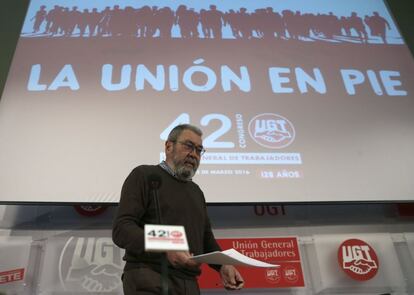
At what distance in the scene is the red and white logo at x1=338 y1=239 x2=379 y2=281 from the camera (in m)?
2.22

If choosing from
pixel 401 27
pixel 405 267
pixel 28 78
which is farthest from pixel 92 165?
pixel 401 27

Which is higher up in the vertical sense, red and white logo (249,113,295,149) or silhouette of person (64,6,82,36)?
silhouette of person (64,6,82,36)

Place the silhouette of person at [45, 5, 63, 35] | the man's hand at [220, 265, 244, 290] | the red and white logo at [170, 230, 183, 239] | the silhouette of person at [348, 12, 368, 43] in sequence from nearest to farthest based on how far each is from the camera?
the red and white logo at [170, 230, 183, 239] → the man's hand at [220, 265, 244, 290] → the silhouette of person at [45, 5, 63, 35] → the silhouette of person at [348, 12, 368, 43]

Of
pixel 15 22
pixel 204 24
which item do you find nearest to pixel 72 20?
pixel 15 22

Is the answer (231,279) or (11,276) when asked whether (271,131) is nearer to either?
(231,279)

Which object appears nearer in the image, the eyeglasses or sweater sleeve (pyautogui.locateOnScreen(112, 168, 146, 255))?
sweater sleeve (pyautogui.locateOnScreen(112, 168, 146, 255))

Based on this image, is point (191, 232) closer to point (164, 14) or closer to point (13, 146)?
point (13, 146)

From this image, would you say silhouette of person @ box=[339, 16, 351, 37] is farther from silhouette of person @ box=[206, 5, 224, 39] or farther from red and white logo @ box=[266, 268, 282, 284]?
red and white logo @ box=[266, 268, 282, 284]

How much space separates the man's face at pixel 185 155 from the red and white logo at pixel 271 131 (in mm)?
1018

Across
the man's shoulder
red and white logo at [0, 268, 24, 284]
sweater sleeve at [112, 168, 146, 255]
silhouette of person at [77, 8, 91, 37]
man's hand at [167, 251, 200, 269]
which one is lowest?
man's hand at [167, 251, 200, 269]

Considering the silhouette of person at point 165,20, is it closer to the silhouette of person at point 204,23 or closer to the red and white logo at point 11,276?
the silhouette of person at point 204,23

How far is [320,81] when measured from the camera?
2.59 meters

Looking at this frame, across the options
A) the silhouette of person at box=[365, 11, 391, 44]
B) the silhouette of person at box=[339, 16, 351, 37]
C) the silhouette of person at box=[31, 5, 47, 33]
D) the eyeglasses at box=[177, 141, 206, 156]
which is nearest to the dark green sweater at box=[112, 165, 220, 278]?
the eyeglasses at box=[177, 141, 206, 156]

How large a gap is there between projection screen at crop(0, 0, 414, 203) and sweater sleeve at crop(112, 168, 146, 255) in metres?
0.89
